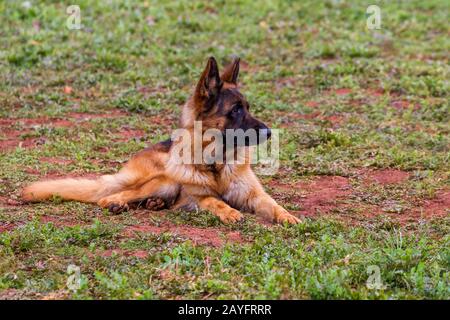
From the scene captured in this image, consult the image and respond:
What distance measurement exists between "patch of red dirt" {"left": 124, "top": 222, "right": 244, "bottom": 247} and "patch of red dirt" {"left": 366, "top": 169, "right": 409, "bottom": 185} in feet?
8.57

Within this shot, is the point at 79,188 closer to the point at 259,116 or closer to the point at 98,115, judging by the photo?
the point at 98,115

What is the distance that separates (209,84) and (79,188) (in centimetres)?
169

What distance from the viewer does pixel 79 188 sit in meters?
8.63

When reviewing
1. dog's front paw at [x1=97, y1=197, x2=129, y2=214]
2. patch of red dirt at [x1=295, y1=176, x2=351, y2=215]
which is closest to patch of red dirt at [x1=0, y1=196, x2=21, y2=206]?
dog's front paw at [x1=97, y1=197, x2=129, y2=214]

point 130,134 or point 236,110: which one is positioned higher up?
point 236,110

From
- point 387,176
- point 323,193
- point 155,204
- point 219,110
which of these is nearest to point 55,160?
point 155,204

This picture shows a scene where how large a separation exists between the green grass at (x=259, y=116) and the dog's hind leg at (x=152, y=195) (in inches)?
9.8

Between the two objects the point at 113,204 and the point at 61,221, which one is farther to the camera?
the point at 113,204

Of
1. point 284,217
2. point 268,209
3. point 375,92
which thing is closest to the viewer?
point 284,217

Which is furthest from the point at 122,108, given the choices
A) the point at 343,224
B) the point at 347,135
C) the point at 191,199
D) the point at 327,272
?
the point at 327,272

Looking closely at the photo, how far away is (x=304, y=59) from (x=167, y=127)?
3850 millimetres

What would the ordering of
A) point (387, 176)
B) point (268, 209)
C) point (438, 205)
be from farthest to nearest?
point (387, 176) < point (438, 205) < point (268, 209)

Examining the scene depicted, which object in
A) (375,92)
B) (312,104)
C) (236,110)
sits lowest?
(312,104)
